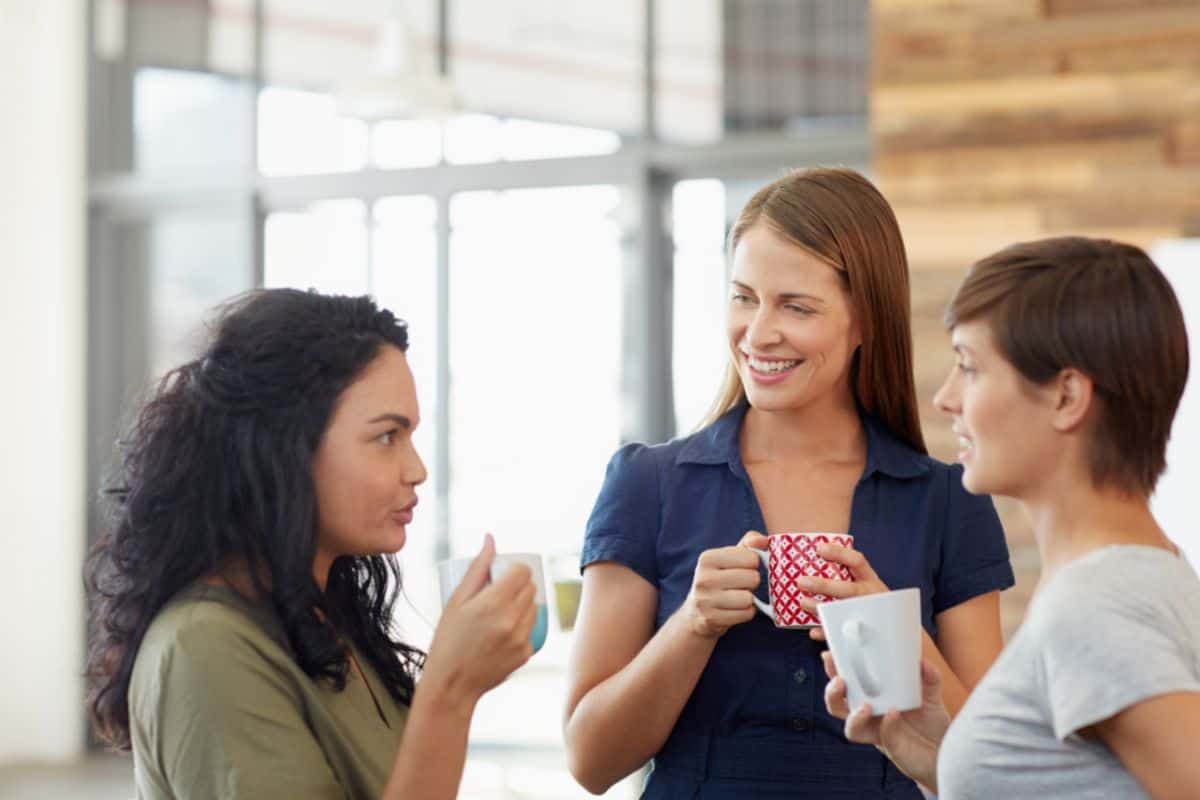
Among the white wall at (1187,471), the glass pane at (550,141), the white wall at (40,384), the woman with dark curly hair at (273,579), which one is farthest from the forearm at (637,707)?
the white wall at (40,384)

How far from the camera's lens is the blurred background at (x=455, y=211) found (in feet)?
16.2

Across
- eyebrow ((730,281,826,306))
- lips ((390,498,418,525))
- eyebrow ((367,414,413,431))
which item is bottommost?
lips ((390,498,418,525))

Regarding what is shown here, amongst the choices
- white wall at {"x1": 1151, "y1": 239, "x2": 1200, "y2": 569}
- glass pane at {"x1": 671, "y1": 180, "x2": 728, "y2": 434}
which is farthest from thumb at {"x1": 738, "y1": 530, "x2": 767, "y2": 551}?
glass pane at {"x1": 671, "y1": 180, "x2": 728, "y2": 434}

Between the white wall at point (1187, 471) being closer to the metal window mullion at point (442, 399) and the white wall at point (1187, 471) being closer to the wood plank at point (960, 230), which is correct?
the wood plank at point (960, 230)

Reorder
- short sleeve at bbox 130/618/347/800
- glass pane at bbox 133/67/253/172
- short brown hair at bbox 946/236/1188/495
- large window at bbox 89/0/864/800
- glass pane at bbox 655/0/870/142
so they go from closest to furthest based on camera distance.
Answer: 1. short brown hair at bbox 946/236/1188/495
2. short sleeve at bbox 130/618/347/800
3. glass pane at bbox 655/0/870/142
4. large window at bbox 89/0/864/800
5. glass pane at bbox 133/67/253/172

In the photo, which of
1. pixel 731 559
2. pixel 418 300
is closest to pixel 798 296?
pixel 731 559

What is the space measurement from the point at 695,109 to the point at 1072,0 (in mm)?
1516

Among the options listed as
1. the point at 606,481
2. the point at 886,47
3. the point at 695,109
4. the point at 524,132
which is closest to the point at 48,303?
the point at 524,132

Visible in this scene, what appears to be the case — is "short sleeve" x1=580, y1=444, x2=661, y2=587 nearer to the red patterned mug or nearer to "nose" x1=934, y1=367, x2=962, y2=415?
the red patterned mug

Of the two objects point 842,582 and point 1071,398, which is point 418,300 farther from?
point 1071,398

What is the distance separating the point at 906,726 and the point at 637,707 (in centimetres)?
33

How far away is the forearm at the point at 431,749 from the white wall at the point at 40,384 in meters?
4.90

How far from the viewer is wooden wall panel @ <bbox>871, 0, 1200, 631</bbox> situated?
3.88 m

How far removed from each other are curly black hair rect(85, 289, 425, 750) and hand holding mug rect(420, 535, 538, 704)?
119mm
